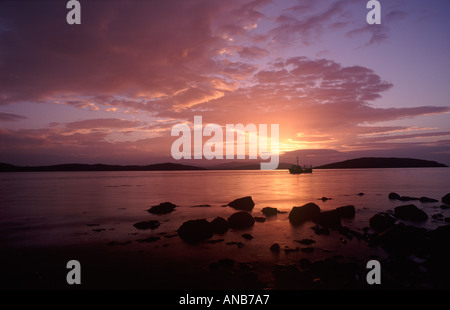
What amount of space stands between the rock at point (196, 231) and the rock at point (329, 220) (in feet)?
34.4

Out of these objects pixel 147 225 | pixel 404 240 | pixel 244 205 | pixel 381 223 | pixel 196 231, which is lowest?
pixel 244 205

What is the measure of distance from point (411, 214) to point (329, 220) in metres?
9.39

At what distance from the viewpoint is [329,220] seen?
891 inches

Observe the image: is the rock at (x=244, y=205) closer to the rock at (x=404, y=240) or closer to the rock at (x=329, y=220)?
the rock at (x=329, y=220)

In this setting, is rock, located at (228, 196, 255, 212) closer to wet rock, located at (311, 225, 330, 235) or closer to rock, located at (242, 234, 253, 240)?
wet rock, located at (311, 225, 330, 235)

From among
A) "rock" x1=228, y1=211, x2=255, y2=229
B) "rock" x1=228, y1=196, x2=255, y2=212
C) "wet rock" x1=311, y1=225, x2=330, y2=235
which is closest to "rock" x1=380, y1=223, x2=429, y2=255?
"wet rock" x1=311, y1=225, x2=330, y2=235

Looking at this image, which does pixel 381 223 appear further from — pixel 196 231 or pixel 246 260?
pixel 196 231

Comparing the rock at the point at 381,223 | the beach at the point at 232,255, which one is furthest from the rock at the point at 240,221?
the rock at the point at 381,223

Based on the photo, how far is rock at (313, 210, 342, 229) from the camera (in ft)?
72.6

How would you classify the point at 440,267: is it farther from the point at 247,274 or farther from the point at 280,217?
the point at 280,217

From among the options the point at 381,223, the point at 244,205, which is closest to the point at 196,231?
the point at 381,223
